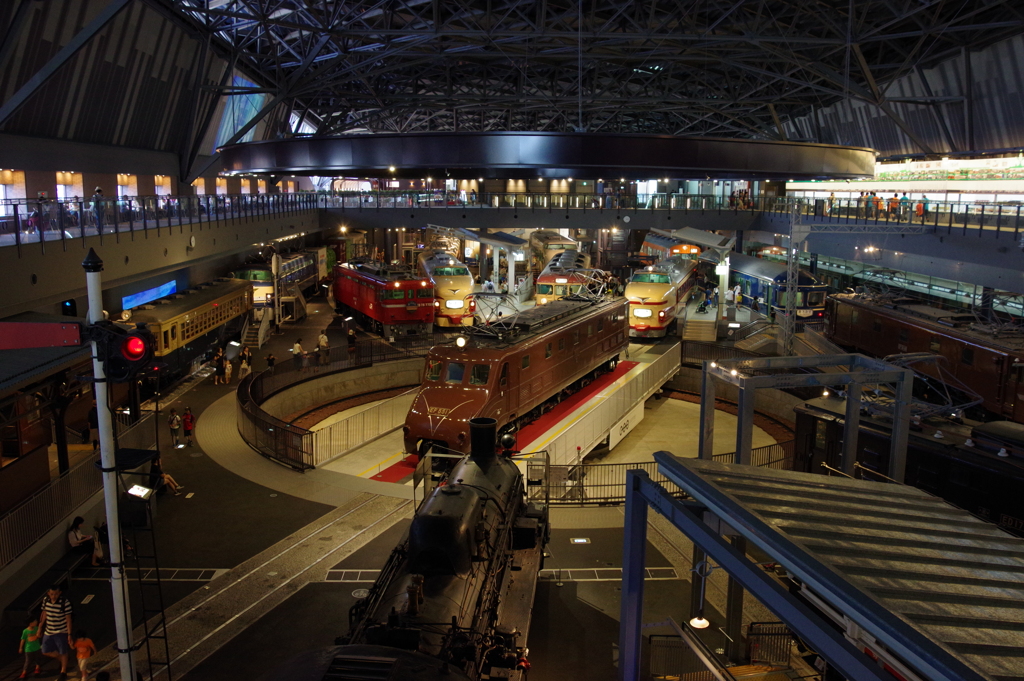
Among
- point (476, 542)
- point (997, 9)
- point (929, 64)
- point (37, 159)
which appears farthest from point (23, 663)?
point (929, 64)

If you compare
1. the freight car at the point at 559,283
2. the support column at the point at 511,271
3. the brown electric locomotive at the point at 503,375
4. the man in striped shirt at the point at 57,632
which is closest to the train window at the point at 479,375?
the brown electric locomotive at the point at 503,375

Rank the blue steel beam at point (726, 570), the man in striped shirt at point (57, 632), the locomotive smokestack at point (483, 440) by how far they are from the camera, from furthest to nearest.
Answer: the locomotive smokestack at point (483, 440)
the man in striped shirt at point (57, 632)
the blue steel beam at point (726, 570)

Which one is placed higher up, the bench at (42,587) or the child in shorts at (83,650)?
the child in shorts at (83,650)

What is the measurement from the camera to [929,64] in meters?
37.3

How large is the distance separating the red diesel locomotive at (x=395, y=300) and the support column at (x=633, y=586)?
26111 millimetres

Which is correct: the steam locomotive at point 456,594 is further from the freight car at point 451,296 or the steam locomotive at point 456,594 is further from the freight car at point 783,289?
the freight car at point 783,289

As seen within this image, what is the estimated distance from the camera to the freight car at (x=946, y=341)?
1906 cm

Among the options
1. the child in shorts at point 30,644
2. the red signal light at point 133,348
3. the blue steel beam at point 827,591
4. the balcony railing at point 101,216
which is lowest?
the child in shorts at point 30,644

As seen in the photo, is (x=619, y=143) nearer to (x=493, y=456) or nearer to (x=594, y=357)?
(x=493, y=456)

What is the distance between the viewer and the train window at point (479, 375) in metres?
17.8

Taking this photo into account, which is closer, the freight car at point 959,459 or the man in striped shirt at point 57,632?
the man in striped shirt at point 57,632

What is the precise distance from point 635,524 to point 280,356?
24963 mm

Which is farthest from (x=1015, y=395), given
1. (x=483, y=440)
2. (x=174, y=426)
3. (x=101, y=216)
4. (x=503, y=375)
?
(x=101, y=216)

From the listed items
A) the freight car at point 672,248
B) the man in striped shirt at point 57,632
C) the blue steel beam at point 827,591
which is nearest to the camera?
the blue steel beam at point 827,591
